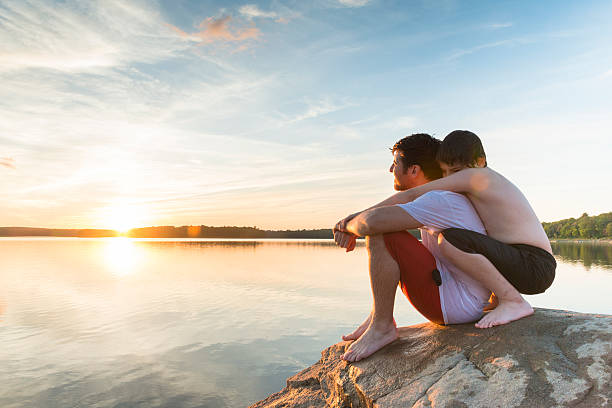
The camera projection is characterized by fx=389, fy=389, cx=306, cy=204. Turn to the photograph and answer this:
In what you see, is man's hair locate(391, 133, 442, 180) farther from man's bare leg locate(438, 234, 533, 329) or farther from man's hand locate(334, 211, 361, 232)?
man's bare leg locate(438, 234, 533, 329)

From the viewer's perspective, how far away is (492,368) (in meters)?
2.54

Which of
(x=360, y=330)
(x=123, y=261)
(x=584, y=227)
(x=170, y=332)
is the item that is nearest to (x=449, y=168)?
(x=360, y=330)

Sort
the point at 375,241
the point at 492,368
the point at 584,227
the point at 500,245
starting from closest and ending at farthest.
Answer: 1. the point at 492,368
2. the point at 500,245
3. the point at 375,241
4. the point at 584,227

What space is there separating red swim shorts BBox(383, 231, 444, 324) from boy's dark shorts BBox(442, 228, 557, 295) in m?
0.26

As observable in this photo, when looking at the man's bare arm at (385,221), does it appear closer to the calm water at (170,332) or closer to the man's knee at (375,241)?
the man's knee at (375,241)

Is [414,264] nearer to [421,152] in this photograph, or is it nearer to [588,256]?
[421,152]

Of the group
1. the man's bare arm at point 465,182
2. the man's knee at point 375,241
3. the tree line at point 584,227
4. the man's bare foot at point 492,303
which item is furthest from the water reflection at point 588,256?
the tree line at point 584,227

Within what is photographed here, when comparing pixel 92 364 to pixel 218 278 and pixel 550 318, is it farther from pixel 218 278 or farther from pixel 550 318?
pixel 218 278

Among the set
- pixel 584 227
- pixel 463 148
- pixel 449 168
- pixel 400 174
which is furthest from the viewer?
pixel 584 227

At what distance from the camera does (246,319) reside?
11.7 m

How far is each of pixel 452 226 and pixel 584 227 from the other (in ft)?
479

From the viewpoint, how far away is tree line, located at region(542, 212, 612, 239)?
4680 inches

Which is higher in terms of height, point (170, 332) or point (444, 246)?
point (444, 246)

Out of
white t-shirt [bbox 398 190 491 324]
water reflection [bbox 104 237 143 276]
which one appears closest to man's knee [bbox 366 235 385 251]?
white t-shirt [bbox 398 190 491 324]
